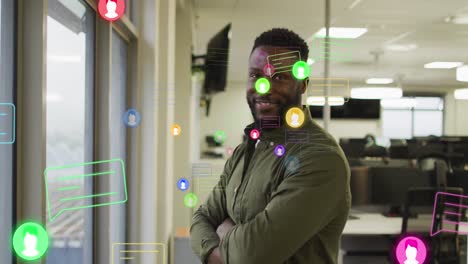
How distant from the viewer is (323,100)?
133cm

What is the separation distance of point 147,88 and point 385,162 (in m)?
1.37

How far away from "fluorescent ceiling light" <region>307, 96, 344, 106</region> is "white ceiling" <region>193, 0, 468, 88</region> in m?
0.07

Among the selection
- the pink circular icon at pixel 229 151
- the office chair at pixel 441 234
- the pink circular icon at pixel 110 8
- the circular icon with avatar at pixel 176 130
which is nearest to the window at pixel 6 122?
the pink circular icon at pixel 110 8

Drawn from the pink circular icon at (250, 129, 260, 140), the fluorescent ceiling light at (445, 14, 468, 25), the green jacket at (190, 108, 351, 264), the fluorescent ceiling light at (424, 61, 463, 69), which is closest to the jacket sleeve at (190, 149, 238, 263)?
the green jacket at (190, 108, 351, 264)

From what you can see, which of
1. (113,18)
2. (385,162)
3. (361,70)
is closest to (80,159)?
(113,18)

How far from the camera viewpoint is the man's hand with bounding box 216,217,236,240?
1172 millimetres

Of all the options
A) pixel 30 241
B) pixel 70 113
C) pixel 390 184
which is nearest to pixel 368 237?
pixel 390 184

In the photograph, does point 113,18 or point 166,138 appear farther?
point 166,138

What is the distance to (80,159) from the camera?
46.3 inches

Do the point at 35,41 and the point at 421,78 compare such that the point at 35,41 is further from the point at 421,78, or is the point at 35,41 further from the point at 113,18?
the point at 421,78

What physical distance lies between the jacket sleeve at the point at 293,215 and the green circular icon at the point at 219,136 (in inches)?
22.7

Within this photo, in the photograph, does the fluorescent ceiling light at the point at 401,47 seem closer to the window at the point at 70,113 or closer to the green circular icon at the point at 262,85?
the green circular icon at the point at 262,85

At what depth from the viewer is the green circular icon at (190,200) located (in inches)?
59.5

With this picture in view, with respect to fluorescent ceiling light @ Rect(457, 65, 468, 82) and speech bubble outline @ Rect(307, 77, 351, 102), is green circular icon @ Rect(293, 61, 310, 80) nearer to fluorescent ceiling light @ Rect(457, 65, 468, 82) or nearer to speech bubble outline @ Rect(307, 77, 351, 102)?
speech bubble outline @ Rect(307, 77, 351, 102)
